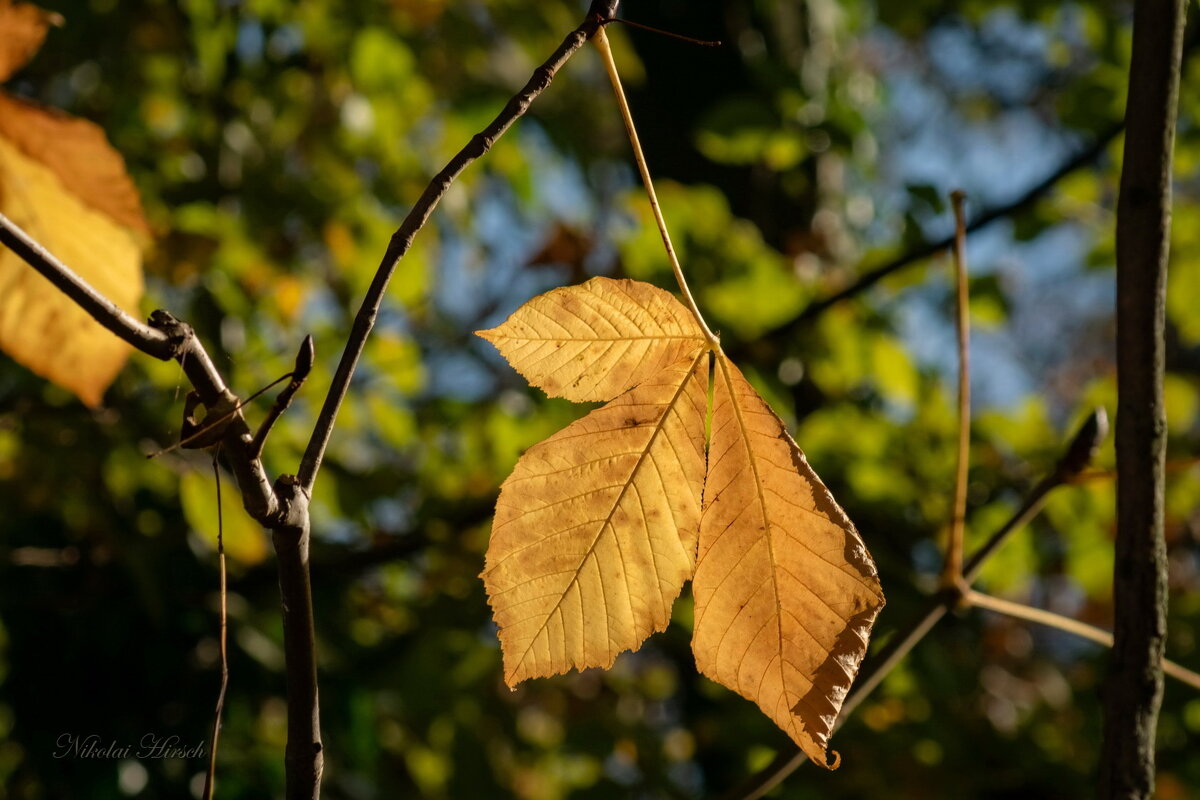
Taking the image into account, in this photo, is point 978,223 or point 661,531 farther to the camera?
point 978,223

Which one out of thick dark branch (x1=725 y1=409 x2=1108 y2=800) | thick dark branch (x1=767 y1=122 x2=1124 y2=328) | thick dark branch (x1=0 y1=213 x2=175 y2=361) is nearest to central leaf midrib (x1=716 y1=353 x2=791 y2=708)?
thick dark branch (x1=725 y1=409 x2=1108 y2=800)

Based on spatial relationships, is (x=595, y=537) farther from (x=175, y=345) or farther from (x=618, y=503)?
(x=175, y=345)

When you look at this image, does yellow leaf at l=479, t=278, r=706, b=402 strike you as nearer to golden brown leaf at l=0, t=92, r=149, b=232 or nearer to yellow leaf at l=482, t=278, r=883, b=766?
yellow leaf at l=482, t=278, r=883, b=766

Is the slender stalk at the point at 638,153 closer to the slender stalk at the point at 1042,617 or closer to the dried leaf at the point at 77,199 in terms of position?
the slender stalk at the point at 1042,617

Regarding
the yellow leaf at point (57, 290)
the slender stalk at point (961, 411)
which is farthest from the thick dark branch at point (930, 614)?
the yellow leaf at point (57, 290)

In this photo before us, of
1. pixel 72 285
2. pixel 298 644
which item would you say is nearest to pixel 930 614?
pixel 298 644

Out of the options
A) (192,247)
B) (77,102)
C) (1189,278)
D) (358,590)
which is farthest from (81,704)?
(1189,278)
